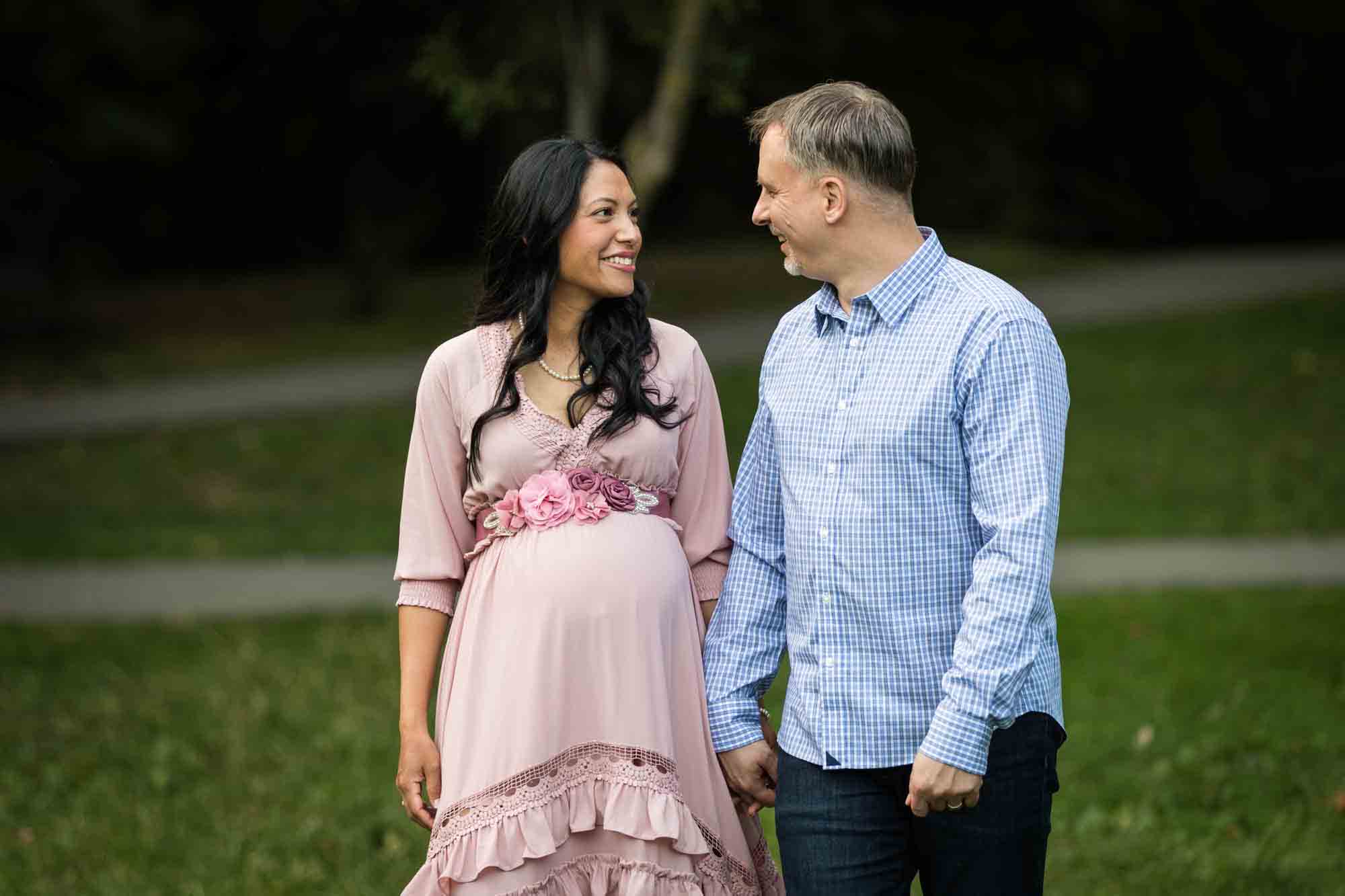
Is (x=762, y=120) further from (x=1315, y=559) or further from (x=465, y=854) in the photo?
(x=1315, y=559)

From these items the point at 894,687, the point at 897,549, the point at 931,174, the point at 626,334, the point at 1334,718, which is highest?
the point at 931,174

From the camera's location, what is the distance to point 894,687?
296cm

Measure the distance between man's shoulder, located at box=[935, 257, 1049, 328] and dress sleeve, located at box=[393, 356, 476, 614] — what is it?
103 centimetres

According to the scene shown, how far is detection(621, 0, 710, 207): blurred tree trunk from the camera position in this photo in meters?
11.7

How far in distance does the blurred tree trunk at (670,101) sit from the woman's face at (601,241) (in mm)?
8335

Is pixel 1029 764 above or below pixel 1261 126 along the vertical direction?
below

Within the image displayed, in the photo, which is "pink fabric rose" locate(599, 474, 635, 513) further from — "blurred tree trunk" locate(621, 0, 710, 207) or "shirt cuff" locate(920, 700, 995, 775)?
"blurred tree trunk" locate(621, 0, 710, 207)

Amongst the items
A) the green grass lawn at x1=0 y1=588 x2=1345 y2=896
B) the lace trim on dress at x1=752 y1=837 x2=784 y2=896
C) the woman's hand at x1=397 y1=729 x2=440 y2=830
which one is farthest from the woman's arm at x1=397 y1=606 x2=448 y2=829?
the green grass lawn at x1=0 y1=588 x2=1345 y2=896

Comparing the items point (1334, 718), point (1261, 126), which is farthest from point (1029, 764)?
point (1261, 126)

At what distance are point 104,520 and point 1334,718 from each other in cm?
798

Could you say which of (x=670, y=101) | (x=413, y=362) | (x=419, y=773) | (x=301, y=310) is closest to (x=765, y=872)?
(x=419, y=773)

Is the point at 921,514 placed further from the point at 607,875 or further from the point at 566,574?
the point at 607,875

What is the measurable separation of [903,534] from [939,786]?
44cm

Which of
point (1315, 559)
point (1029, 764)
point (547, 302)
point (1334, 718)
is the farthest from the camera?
point (1315, 559)
